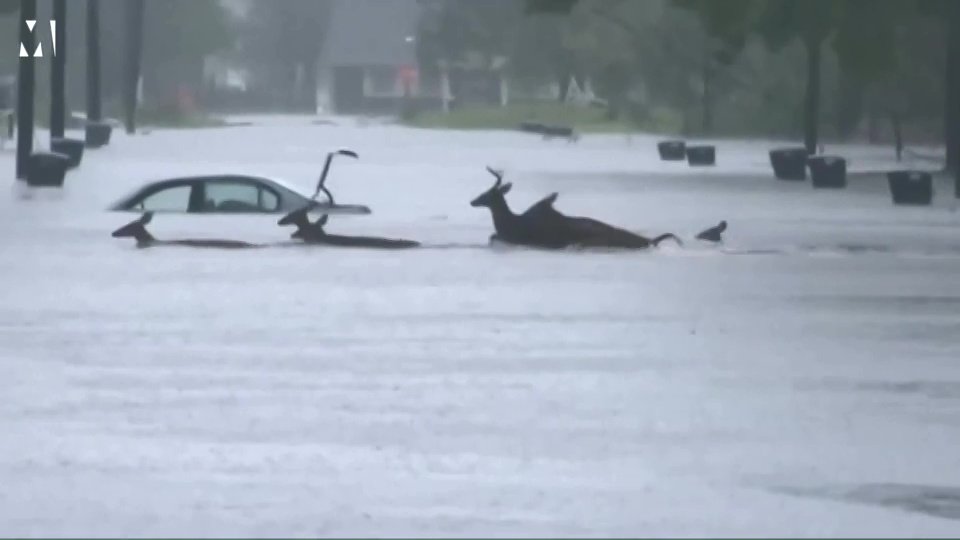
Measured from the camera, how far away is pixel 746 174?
6494 centimetres

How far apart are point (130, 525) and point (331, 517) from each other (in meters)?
0.91

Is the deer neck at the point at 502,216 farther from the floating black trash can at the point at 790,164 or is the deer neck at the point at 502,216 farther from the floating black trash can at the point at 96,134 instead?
the floating black trash can at the point at 96,134

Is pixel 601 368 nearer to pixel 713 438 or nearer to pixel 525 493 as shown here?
pixel 713 438

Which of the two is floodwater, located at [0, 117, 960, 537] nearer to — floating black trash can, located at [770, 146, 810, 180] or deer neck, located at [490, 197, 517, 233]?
deer neck, located at [490, 197, 517, 233]

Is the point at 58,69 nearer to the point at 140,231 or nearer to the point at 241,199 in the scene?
the point at 241,199

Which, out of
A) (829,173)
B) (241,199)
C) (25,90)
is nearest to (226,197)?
(241,199)

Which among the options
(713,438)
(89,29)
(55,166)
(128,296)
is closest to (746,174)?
(55,166)

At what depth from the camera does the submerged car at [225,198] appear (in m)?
40.7

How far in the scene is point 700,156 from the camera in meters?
70.9

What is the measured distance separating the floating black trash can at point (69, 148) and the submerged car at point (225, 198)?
67.8 feet

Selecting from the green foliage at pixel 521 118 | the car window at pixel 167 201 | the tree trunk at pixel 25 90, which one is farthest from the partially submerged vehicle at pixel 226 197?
the green foliage at pixel 521 118

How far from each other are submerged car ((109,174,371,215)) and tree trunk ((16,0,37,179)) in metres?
10.5

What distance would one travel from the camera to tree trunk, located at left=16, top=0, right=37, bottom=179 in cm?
5406

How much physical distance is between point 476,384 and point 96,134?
6537 cm
